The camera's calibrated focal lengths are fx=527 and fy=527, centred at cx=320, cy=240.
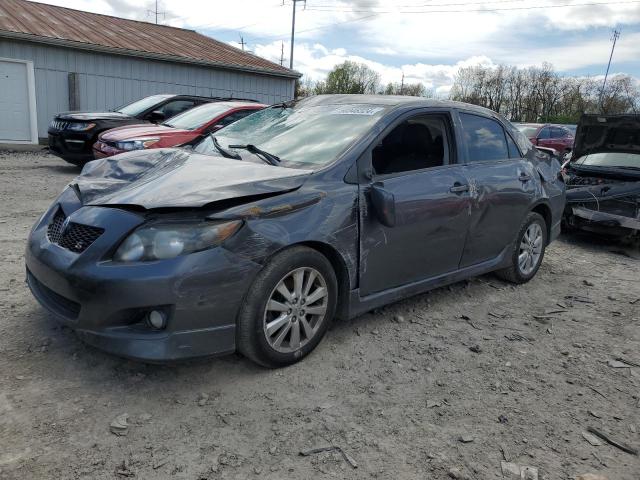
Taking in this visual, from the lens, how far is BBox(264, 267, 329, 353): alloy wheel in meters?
3.01

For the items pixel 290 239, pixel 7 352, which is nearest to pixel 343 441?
pixel 290 239

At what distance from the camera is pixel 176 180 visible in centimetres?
315

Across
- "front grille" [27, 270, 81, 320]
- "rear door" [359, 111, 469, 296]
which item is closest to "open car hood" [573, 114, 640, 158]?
"rear door" [359, 111, 469, 296]

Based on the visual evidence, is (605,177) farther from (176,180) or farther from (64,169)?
(64,169)

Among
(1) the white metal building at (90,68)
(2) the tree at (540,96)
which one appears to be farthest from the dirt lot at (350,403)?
(2) the tree at (540,96)

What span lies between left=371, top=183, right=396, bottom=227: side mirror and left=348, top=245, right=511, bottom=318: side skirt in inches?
19.5

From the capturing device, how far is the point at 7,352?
3.11 m

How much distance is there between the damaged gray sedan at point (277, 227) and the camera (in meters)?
2.70

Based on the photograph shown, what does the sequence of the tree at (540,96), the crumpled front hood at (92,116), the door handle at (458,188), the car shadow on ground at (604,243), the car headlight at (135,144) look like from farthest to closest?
the tree at (540,96)
the crumpled front hood at (92,116)
the car headlight at (135,144)
the car shadow on ground at (604,243)
the door handle at (458,188)

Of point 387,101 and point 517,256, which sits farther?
point 517,256

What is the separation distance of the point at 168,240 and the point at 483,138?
295cm

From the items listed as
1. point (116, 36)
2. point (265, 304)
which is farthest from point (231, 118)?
point (116, 36)

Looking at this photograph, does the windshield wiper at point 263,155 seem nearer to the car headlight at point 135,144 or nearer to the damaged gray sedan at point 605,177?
the car headlight at point 135,144

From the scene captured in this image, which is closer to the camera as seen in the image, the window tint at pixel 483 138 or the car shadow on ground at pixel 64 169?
the window tint at pixel 483 138
